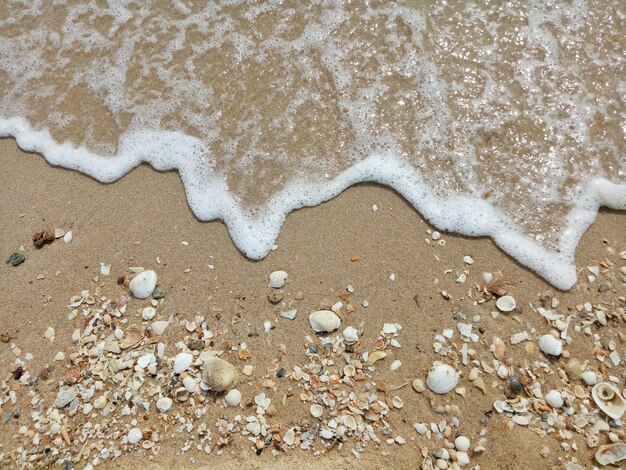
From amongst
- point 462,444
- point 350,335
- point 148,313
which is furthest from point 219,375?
point 462,444

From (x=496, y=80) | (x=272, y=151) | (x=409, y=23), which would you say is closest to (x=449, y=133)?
(x=496, y=80)

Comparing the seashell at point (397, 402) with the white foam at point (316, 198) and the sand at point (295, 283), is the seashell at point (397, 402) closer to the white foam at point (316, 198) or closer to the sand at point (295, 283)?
the sand at point (295, 283)

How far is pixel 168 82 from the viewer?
11.9ft

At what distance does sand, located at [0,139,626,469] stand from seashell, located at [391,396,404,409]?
0.10 feet

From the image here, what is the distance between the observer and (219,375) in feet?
8.44

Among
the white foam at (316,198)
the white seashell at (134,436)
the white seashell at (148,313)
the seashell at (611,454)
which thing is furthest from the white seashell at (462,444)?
the white seashell at (148,313)

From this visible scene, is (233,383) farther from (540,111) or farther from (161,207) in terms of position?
(540,111)

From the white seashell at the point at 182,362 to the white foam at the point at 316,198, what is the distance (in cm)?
73

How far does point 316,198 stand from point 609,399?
206cm

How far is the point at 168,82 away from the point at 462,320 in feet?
9.29

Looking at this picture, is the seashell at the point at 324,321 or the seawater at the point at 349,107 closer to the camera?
the seashell at the point at 324,321

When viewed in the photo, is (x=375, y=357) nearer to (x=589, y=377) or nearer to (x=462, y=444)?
(x=462, y=444)

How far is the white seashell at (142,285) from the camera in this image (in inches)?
113

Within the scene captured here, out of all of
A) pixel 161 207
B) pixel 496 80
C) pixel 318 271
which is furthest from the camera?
pixel 496 80
